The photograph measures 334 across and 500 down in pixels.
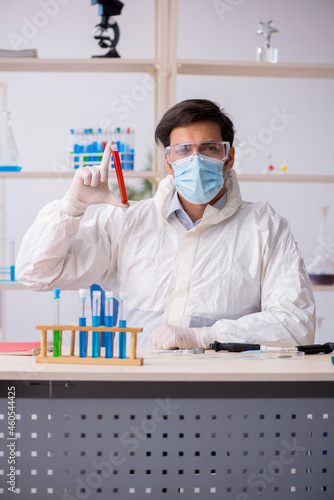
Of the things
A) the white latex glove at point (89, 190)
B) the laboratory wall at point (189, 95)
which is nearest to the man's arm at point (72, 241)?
the white latex glove at point (89, 190)

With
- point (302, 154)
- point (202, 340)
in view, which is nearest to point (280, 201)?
point (302, 154)

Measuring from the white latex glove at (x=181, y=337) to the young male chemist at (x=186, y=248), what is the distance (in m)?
0.22

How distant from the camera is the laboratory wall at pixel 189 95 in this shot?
447 cm

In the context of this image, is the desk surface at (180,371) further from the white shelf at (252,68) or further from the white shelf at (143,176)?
the white shelf at (252,68)

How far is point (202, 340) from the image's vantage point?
160 cm

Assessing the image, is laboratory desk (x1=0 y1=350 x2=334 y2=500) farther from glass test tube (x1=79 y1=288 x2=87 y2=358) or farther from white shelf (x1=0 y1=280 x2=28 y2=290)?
white shelf (x1=0 y1=280 x2=28 y2=290)

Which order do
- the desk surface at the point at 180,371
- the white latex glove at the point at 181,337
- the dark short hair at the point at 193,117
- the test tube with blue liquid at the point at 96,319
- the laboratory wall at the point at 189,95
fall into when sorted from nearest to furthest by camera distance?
the desk surface at the point at 180,371, the test tube with blue liquid at the point at 96,319, the white latex glove at the point at 181,337, the dark short hair at the point at 193,117, the laboratory wall at the point at 189,95

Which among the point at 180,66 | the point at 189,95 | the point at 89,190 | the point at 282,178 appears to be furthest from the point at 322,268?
the point at 189,95

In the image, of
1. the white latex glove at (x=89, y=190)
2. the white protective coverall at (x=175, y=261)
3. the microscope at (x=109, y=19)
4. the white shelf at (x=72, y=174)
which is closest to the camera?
the white latex glove at (x=89, y=190)

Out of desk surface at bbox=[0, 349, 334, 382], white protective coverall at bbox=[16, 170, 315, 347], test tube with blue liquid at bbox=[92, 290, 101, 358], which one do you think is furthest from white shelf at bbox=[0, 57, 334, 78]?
desk surface at bbox=[0, 349, 334, 382]

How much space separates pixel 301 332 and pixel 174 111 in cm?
82

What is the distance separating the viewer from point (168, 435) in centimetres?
125

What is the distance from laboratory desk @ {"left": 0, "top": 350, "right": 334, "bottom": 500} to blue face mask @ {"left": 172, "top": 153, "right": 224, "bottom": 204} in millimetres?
776

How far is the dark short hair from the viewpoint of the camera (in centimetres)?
194
